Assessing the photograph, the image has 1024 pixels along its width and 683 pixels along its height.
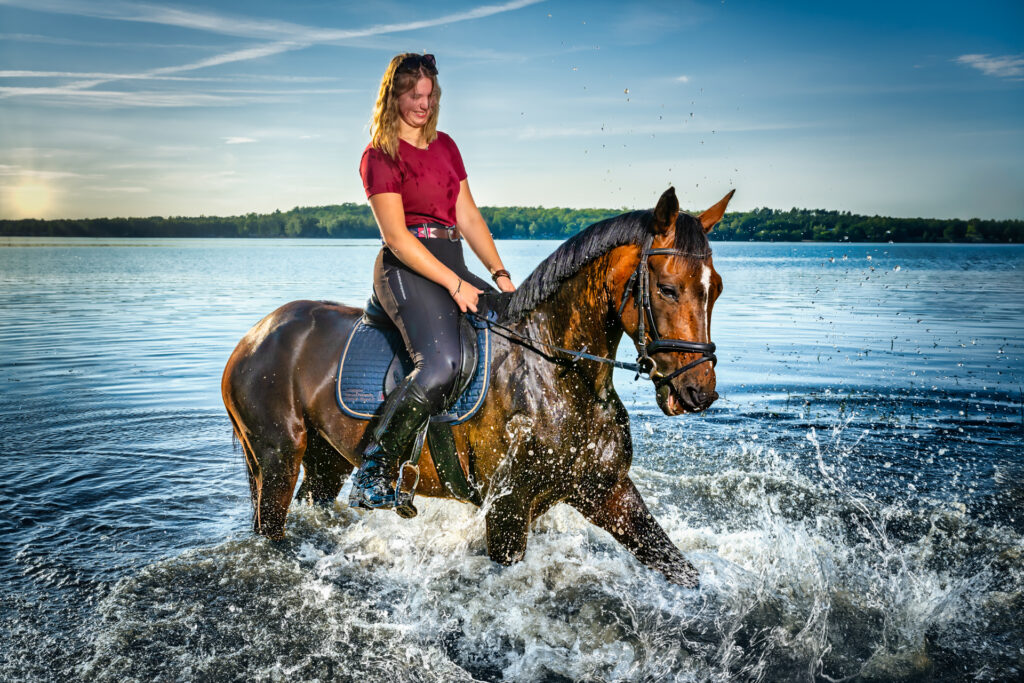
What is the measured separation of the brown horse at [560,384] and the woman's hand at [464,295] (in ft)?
0.80

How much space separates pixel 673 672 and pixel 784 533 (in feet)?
6.18

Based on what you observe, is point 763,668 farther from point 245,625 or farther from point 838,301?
point 838,301

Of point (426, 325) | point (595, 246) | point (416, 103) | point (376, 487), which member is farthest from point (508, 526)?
point (416, 103)

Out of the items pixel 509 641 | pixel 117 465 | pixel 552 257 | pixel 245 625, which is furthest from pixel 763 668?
pixel 117 465

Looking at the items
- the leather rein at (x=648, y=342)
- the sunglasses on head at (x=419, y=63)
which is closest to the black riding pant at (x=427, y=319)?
the leather rein at (x=648, y=342)

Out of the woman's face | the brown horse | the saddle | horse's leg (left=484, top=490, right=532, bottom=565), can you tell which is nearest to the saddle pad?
the saddle

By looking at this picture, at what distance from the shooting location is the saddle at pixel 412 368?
4426 millimetres

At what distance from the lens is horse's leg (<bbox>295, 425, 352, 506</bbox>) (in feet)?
18.2

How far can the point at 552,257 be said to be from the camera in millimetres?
4270

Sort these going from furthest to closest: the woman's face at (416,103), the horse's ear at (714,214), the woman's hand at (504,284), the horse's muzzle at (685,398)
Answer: the woman's hand at (504,284) < the woman's face at (416,103) < the horse's ear at (714,214) < the horse's muzzle at (685,398)

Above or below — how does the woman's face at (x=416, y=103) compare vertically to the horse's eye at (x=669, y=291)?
above

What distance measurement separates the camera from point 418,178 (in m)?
4.54

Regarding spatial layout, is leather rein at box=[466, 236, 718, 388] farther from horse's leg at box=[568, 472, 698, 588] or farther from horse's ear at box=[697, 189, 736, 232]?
horse's leg at box=[568, 472, 698, 588]

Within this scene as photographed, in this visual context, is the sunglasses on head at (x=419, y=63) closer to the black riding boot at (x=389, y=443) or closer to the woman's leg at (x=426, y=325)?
the woman's leg at (x=426, y=325)
